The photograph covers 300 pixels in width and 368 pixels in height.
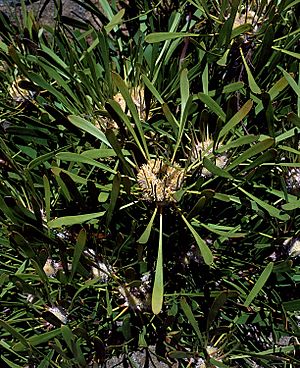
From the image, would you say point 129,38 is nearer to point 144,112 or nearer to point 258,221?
point 144,112

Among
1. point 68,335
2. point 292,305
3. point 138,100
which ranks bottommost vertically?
point 292,305

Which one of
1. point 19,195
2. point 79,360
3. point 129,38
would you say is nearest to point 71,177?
point 19,195

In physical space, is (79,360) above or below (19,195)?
below

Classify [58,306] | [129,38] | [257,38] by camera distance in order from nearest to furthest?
[58,306] < [257,38] < [129,38]

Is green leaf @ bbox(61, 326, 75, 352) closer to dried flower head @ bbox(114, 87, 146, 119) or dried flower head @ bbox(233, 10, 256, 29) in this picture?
dried flower head @ bbox(114, 87, 146, 119)

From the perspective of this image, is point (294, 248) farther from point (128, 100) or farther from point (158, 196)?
point (128, 100)

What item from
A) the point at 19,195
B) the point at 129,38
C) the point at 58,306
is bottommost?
the point at 58,306

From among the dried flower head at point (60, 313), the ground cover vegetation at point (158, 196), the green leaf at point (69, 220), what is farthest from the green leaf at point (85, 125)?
the dried flower head at point (60, 313)

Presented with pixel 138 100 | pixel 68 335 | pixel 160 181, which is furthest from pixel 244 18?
pixel 68 335
